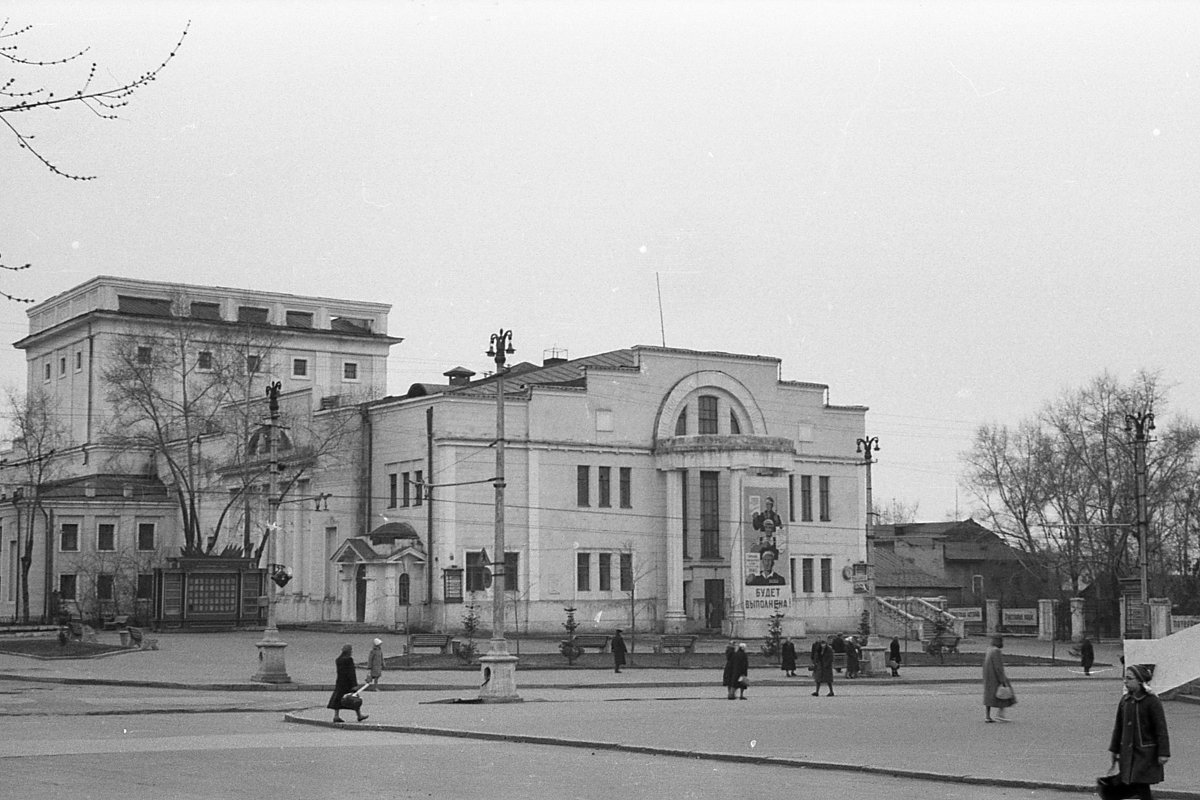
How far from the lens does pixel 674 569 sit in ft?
242

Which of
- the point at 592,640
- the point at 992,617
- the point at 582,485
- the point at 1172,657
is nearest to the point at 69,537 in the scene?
the point at 582,485

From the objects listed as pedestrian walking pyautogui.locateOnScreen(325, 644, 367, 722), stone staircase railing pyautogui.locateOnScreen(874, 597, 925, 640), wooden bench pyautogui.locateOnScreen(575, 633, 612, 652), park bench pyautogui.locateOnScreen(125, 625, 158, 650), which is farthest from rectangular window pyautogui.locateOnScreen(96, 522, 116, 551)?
pedestrian walking pyautogui.locateOnScreen(325, 644, 367, 722)

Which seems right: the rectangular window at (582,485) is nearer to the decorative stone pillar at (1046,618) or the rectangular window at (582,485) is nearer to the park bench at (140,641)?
the decorative stone pillar at (1046,618)

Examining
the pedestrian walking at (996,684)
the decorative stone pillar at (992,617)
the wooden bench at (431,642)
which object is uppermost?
the pedestrian walking at (996,684)

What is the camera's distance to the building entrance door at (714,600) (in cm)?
7456

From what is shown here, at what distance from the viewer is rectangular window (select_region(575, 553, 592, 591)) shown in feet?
237

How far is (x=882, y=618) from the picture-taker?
79.3 m

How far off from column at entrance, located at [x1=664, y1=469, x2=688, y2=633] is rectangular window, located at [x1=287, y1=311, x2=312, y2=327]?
3721 centimetres

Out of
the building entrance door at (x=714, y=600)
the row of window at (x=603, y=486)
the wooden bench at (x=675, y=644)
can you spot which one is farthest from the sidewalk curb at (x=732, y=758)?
the building entrance door at (x=714, y=600)

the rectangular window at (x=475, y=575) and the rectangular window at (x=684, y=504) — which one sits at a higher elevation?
the rectangular window at (x=684, y=504)

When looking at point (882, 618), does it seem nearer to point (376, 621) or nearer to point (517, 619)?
point (517, 619)

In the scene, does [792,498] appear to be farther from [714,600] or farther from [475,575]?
[475,575]

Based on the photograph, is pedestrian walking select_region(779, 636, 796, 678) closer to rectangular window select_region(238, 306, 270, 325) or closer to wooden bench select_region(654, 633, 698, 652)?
wooden bench select_region(654, 633, 698, 652)

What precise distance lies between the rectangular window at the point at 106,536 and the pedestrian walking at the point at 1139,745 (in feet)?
231
